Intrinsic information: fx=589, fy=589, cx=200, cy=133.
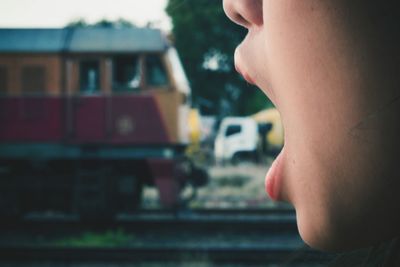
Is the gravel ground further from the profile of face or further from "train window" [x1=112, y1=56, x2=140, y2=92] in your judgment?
the profile of face

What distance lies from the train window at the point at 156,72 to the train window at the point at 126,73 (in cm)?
14

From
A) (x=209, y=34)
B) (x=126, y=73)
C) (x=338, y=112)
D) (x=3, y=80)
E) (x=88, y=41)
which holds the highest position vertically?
(x=338, y=112)

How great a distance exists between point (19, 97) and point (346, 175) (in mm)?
7494

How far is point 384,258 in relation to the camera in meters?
0.47

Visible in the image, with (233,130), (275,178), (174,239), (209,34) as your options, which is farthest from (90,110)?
(233,130)

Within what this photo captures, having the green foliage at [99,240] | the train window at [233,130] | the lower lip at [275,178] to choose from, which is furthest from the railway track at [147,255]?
the train window at [233,130]

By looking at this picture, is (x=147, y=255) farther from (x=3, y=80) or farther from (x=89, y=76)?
(x=3, y=80)

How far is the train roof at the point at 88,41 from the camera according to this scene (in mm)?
7371

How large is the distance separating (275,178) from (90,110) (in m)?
7.23

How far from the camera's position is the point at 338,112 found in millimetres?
376

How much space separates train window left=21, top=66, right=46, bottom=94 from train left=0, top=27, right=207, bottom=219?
13 millimetres

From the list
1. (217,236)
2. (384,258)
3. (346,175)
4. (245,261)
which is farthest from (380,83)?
(217,236)

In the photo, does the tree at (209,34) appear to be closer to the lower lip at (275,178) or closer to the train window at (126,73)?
the lower lip at (275,178)

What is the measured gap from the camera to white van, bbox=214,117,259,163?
59.6ft
